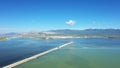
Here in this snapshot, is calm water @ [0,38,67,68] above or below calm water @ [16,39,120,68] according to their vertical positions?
above

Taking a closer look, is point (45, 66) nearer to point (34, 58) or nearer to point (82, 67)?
point (82, 67)

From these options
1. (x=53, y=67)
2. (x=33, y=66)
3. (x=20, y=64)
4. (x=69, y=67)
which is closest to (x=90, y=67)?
(x=69, y=67)

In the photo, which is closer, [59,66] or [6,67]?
[6,67]

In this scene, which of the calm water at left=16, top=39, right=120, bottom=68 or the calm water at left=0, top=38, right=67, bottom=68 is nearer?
the calm water at left=16, top=39, right=120, bottom=68

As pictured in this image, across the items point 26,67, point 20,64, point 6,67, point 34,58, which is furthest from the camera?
point 34,58

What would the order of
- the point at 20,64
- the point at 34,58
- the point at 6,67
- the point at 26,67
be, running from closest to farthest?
1. the point at 6,67
2. the point at 26,67
3. the point at 20,64
4. the point at 34,58

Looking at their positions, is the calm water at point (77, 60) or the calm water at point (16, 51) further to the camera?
the calm water at point (16, 51)

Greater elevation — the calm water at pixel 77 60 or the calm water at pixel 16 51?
the calm water at pixel 16 51

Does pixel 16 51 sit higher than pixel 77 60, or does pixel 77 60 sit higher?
pixel 16 51

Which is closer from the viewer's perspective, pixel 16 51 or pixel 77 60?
pixel 77 60

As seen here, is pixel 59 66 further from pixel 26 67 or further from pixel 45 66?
pixel 26 67

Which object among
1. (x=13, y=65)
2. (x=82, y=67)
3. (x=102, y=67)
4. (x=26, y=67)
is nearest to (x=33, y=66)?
(x=26, y=67)
